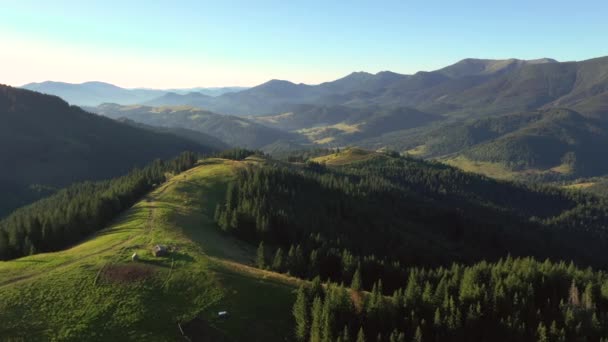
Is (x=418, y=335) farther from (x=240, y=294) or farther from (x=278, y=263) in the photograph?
(x=278, y=263)

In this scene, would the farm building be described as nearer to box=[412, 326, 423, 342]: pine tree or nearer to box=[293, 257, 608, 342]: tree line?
box=[293, 257, 608, 342]: tree line

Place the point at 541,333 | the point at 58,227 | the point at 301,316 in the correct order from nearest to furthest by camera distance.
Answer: the point at 541,333 < the point at 301,316 < the point at 58,227

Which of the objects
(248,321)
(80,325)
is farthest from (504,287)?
(80,325)

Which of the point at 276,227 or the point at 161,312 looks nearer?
the point at 161,312

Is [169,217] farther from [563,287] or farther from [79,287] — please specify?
[563,287]

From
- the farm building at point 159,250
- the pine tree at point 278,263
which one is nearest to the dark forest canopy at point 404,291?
the pine tree at point 278,263

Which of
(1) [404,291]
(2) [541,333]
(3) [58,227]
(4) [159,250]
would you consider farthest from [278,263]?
(3) [58,227]
